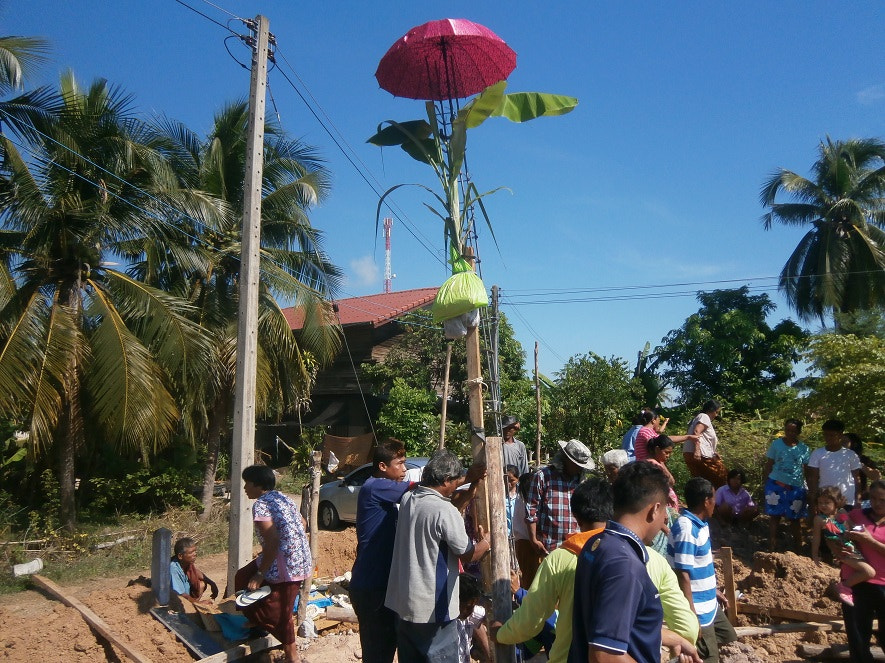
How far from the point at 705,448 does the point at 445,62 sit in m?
6.50

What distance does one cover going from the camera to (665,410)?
20844 millimetres

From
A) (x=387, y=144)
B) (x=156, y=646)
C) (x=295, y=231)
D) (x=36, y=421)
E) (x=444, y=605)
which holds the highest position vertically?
(x=295, y=231)

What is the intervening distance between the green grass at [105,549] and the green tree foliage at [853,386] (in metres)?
9.99

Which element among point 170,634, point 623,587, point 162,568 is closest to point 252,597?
point 170,634

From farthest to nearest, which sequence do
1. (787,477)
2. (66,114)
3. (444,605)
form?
(66,114)
(787,477)
(444,605)

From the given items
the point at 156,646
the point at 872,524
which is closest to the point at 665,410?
the point at 872,524

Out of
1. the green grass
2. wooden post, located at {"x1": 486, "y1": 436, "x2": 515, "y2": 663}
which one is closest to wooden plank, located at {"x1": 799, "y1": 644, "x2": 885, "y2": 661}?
wooden post, located at {"x1": 486, "y1": 436, "x2": 515, "y2": 663}

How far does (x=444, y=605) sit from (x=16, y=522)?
10664mm

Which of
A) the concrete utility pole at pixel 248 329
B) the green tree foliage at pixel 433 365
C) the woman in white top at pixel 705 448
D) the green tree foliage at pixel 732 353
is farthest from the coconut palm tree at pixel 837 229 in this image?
the concrete utility pole at pixel 248 329

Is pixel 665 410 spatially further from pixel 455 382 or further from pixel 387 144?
pixel 387 144

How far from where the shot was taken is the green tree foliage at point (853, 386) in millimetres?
9430

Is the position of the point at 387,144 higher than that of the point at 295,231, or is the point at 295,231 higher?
the point at 295,231

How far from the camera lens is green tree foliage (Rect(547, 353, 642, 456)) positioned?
1554 centimetres

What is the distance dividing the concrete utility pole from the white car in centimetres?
519
